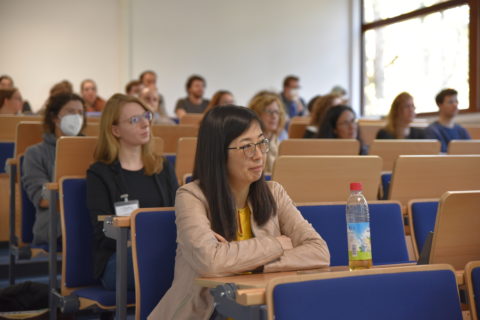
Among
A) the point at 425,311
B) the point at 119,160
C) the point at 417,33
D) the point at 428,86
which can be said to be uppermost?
the point at 417,33

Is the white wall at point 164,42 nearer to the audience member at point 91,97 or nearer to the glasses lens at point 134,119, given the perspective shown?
the audience member at point 91,97

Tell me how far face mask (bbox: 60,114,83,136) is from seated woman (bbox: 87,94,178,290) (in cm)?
76

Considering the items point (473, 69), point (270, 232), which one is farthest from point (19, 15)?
point (270, 232)

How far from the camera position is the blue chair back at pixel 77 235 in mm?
3316

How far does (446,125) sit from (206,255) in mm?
5197

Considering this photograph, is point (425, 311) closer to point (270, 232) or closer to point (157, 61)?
point (270, 232)

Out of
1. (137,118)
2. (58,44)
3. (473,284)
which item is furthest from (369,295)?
(58,44)

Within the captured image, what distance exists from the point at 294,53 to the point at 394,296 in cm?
1059

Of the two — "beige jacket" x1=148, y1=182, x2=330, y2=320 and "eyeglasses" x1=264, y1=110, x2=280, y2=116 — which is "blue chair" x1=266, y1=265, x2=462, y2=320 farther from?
"eyeglasses" x1=264, y1=110, x2=280, y2=116

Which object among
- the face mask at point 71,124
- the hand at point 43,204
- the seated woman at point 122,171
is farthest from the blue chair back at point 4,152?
the seated woman at point 122,171

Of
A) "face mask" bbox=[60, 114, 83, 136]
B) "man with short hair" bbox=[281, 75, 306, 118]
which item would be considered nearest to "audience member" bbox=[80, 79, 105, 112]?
"man with short hair" bbox=[281, 75, 306, 118]

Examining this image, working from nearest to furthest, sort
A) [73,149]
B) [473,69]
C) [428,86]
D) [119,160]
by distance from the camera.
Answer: [119,160] < [73,149] < [473,69] < [428,86]

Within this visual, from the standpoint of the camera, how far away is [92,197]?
330 centimetres

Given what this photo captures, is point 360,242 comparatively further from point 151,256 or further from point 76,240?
point 76,240
